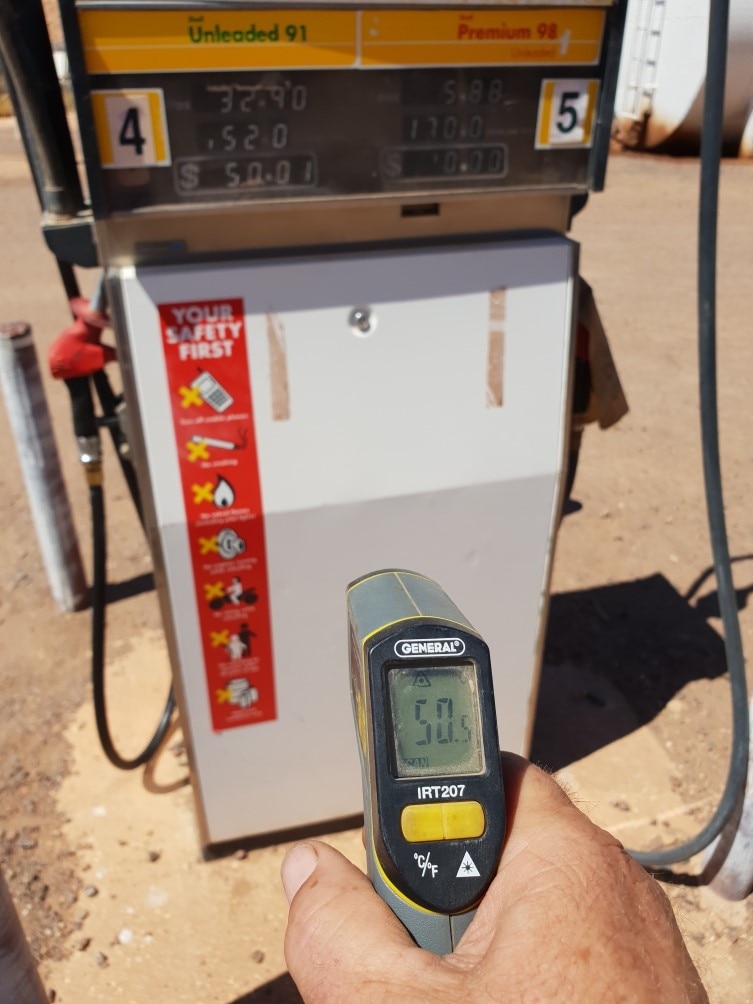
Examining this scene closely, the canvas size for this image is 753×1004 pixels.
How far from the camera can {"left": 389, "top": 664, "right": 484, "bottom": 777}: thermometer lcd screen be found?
1018 mm

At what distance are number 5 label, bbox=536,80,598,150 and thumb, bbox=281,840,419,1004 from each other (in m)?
1.40

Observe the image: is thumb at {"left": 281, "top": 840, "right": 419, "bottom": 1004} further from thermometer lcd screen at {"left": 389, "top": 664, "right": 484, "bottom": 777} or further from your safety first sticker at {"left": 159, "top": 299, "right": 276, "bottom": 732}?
your safety first sticker at {"left": 159, "top": 299, "right": 276, "bottom": 732}

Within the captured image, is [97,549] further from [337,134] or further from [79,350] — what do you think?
[337,134]

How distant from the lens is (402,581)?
1137 mm

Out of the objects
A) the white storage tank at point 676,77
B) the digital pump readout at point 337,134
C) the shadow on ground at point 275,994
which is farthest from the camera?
the white storage tank at point 676,77

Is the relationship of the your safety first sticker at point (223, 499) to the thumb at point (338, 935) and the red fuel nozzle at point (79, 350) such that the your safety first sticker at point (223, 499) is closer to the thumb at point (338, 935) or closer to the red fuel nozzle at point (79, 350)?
the red fuel nozzle at point (79, 350)

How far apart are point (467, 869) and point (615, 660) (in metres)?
2.37

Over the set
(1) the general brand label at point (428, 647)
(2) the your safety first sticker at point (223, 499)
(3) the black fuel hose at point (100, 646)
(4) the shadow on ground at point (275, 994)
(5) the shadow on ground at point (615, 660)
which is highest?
(1) the general brand label at point (428, 647)

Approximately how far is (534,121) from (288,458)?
2.76 feet

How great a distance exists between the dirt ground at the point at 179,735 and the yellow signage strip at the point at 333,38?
1.44m

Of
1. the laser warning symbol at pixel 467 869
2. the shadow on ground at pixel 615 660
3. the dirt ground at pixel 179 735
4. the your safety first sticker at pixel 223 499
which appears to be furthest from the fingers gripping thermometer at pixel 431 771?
the shadow on ground at pixel 615 660

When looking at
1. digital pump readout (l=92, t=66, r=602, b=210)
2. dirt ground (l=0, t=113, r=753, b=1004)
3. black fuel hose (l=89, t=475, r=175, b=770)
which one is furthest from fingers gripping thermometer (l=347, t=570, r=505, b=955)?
black fuel hose (l=89, t=475, r=175, b=770)

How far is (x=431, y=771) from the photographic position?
102 cm

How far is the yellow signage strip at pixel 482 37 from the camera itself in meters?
1.56
